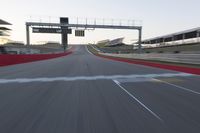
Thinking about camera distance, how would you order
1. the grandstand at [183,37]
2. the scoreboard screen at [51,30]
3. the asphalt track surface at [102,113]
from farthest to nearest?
1. the grandstand at [183,37]
2. the scoreboard screen at [51,30]
3. the asphalt track surface at [102,113]

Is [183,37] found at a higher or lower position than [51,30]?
lower

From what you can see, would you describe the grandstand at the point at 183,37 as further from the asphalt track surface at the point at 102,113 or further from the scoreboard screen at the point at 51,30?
the asphalt track surface at the point at 102,113

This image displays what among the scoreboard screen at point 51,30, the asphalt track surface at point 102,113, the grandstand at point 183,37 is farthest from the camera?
the grandstand at point 183,37

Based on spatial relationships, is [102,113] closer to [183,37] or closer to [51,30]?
[51,30]

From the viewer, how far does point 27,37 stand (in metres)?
→ 45.9

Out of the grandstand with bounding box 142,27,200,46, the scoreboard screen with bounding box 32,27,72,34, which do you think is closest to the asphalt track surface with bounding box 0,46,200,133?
the scoreboard screen with bounding box 32,27,72,34

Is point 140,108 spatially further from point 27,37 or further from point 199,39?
point 199,39

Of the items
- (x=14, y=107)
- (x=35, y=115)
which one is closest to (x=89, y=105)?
(x=35, y=115)

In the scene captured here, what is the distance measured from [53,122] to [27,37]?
43.4m

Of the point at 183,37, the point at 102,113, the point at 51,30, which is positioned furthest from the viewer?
the point at 183,37

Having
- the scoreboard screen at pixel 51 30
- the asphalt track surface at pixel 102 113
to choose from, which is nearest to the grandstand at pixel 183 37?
the scoreboard screen at pixel 51 30

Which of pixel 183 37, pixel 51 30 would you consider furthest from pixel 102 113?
pixel 183 37

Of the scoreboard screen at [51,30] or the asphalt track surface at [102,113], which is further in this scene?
the scoreboard screen at [51,30]

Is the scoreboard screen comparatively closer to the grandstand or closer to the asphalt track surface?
the grandstand
